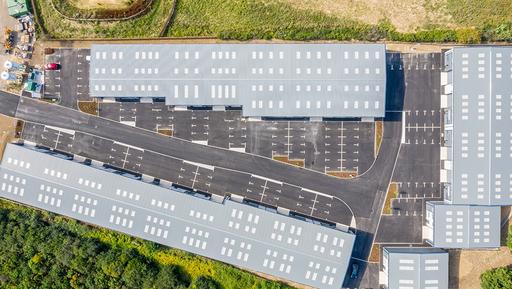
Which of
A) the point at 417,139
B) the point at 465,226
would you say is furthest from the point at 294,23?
the point at 465,226

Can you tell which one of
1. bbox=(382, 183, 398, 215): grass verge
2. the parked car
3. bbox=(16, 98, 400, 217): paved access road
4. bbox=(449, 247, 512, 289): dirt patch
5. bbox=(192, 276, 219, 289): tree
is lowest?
bbox=(192, 276, 219, 289): tree

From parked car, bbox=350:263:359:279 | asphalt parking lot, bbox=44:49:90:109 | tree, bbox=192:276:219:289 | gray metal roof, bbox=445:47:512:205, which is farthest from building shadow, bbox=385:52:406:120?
asphalt parking lot, bbox=44:49:90:109

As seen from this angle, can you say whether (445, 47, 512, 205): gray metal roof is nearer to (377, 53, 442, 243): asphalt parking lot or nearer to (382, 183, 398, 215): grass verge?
(377, 53, 442, 243): asphalt parking lot

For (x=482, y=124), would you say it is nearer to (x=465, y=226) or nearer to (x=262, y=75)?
(x=465, y=226)

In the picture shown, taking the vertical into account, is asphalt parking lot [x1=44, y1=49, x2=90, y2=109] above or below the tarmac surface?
above

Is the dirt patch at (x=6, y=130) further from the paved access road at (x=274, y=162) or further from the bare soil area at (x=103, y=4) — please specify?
the bare soil area at (x=103, y=4)

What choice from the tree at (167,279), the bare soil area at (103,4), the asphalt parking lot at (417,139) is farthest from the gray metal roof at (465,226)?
the bare soil area at (103,4)

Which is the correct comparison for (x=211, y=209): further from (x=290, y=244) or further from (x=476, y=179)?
(x=476, y=179)
